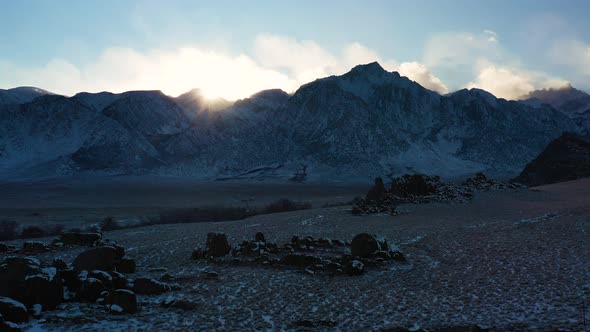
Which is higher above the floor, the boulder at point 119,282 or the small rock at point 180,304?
the boulder at point 119,282

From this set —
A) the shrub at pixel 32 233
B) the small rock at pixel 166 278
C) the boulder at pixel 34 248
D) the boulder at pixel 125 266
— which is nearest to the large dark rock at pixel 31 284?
the small rock at pixel 166 278

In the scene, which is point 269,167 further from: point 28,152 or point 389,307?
point 389,307

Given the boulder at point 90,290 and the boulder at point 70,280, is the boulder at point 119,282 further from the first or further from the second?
the boulder at point 70,280

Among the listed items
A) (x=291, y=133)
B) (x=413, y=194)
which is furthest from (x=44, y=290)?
(x=291, y=133)

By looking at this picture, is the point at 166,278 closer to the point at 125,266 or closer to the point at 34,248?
the point at 125,266

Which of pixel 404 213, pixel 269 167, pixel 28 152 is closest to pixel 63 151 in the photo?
pixel 28 152
